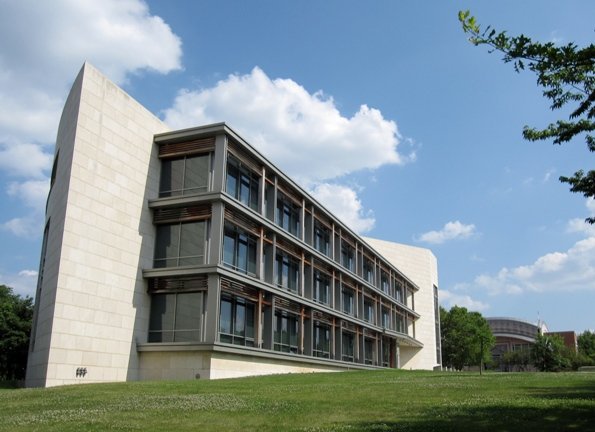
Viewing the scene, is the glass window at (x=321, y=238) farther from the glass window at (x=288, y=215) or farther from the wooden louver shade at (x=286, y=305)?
the wooden louver shade at (x=286, y=305)

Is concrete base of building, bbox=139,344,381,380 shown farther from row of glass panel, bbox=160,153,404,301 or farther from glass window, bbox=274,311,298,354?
glass window, bbox=274,311,298,354

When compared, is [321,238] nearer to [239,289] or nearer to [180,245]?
[239,289]

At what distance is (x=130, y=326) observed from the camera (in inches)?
1249

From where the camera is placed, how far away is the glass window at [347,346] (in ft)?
176

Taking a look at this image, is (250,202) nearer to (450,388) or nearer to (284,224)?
(284,224)

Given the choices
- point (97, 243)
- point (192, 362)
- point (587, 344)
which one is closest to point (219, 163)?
point (97, 243)

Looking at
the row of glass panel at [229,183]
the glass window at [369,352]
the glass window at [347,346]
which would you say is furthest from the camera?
the glass window at [369,352]

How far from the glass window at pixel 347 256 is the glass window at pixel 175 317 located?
26.1 m

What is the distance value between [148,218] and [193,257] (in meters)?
3.62

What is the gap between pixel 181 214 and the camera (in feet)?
111

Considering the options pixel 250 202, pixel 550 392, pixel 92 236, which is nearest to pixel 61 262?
pixel 92 236

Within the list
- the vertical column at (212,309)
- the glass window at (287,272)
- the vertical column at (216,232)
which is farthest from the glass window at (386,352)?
the vertical column at (216,232)

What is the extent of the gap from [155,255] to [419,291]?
5879cm

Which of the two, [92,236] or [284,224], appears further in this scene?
[284,224]
